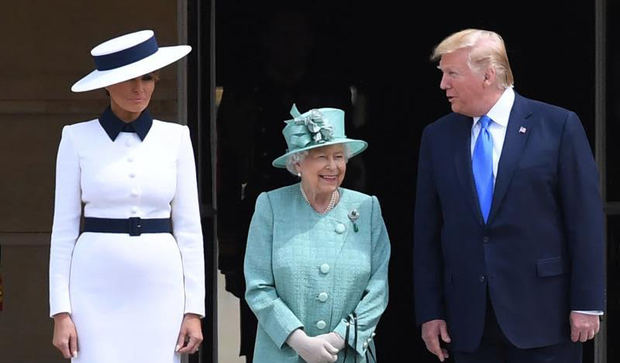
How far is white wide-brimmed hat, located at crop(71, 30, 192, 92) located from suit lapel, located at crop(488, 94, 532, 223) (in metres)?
1.09

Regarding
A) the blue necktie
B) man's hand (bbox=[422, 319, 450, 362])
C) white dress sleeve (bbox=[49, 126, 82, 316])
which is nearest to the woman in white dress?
white dress sleeve (bbox=[49, 126, 82, 316])

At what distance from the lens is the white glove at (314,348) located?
4.20 metres

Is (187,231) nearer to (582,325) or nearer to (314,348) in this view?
(314,348)

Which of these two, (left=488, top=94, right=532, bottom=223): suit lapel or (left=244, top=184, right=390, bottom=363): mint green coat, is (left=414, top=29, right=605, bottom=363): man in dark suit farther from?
(left=244, top=184, right=390, bottom=363): mint green coat

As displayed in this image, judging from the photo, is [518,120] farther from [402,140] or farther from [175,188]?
[402,140]

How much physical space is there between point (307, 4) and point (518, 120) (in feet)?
7.47

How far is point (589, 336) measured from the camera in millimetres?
4195

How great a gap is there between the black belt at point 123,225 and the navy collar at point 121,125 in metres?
0.26

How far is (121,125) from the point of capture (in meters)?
4.07

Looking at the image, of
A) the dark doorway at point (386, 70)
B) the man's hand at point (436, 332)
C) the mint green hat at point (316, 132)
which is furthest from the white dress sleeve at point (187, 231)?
the dark doorway at point (386, 70)

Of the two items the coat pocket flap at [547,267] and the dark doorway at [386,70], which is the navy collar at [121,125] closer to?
the coat pocket flap at [547,267]

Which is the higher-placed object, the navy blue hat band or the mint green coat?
the navy blue hat band

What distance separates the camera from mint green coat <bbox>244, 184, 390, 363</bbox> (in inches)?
168

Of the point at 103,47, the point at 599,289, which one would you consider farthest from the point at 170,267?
the point at 599,289
